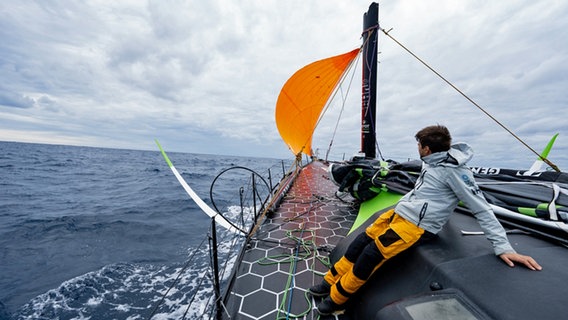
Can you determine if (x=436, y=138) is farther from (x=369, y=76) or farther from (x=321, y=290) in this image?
(x=369, y=76)

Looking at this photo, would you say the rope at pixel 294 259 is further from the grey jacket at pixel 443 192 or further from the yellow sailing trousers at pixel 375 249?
the grey jacket at pixel 443 192

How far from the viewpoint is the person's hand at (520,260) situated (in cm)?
122

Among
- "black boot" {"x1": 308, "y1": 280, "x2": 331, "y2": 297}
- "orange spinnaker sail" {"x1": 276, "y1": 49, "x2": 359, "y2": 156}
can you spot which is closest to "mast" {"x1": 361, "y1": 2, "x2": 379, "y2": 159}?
"orange spinnaker sail" {"x1": 276, "y1": 49, "x2": 359, "y2": 156}

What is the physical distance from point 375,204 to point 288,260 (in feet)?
5.34

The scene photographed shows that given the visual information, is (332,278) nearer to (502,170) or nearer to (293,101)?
(502,170)

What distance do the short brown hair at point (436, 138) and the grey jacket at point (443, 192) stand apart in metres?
0.05

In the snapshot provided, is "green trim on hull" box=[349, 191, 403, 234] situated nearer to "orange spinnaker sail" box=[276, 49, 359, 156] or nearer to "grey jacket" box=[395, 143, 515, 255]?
"grey jacket" box=[395, 143, 515, 255]

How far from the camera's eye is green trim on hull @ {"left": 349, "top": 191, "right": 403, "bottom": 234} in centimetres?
304

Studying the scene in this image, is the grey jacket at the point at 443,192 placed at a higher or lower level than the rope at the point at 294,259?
higher

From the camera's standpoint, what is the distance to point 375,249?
1.63 meters

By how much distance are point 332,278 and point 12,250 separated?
8.54 m

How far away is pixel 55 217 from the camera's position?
8.22m

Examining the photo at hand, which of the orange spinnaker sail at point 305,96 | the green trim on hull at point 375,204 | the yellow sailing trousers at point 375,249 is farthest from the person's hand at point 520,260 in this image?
the orange spinnaker sail at point 305,96

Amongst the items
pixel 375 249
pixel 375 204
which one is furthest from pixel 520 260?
pixel 375 204
